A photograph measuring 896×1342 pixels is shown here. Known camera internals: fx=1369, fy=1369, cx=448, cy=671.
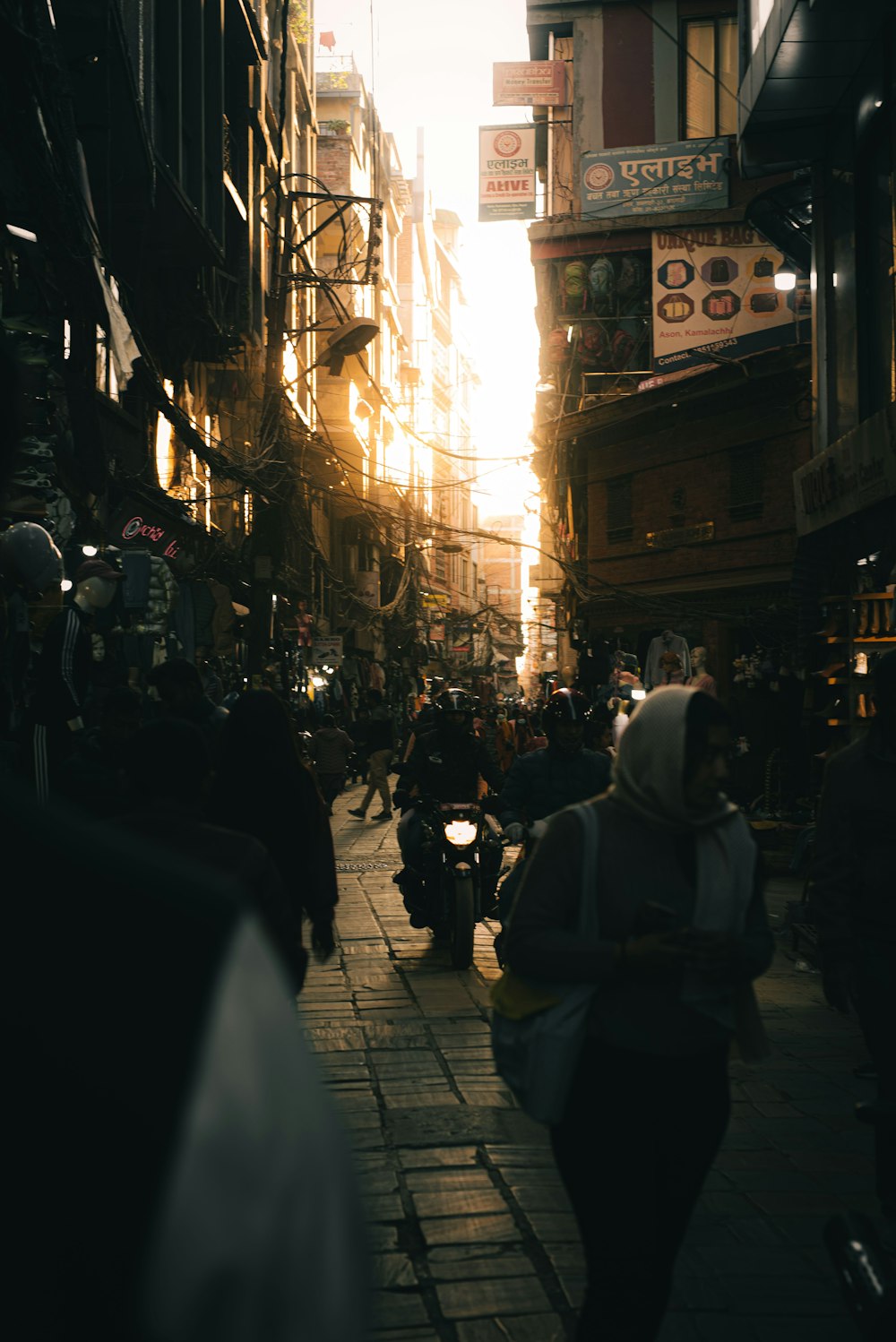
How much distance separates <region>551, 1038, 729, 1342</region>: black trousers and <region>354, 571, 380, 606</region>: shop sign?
43.7 m

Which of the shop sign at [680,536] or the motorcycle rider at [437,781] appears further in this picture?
the shop sign at [680,536]

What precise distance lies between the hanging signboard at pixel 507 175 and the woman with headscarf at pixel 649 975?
3448 centimetres

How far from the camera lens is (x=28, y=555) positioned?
8.09 metres

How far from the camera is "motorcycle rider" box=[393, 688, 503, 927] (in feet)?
34.6

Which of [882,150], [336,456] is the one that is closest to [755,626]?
[336,456]

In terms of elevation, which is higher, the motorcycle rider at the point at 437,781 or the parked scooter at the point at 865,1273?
the motorcycle rider at the point at 437,781

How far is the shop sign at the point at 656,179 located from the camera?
104 feet

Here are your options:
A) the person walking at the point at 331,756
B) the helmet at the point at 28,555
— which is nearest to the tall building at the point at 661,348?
the person walking at the point at 331,756

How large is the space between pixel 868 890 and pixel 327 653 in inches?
964

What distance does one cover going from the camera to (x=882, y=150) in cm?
1256

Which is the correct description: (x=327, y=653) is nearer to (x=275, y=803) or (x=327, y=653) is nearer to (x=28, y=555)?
(x=28, y=555)

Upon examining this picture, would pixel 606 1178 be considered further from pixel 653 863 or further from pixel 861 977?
pixel 861 977

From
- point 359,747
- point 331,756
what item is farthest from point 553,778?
point 359,747

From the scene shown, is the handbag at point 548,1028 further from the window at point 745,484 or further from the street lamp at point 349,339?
the window at point 745,484
